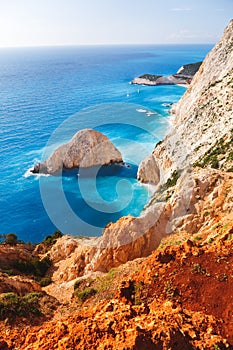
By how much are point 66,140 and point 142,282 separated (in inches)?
2487

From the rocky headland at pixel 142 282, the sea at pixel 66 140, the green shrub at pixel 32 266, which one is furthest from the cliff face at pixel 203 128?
the green shrub at pixel 32 266

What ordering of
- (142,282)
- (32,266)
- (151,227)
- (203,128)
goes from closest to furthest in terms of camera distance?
(142,282), (151,227), (32,266), (203,128)

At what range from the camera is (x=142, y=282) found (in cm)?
1122

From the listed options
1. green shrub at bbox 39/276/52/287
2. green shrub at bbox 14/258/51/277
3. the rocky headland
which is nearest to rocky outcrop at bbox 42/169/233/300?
the rocky headland

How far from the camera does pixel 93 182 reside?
51.9 meters

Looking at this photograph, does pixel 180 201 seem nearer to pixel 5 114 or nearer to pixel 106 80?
pixel 5 114

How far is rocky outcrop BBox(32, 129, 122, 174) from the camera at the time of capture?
55500 millimetres

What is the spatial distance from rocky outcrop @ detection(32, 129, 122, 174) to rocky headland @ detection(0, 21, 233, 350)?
24.1 m

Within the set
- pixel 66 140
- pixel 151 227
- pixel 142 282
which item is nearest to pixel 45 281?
pixel 151 227

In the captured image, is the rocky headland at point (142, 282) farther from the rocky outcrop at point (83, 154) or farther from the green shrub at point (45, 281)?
the rocky outcrop at point (83, 154)

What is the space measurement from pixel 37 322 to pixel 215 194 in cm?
1482

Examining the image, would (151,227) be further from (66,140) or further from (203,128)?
(66,140)

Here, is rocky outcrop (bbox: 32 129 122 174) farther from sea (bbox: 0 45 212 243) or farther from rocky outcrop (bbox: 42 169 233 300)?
rocky outcrop (bbox: 42 169 233 300)

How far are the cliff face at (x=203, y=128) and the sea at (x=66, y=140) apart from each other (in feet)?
14.9
